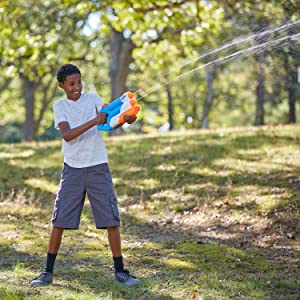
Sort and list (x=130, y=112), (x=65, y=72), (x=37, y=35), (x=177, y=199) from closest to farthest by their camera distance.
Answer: (x=130, y=112)
(x=65, y=72)
(x=177, y=199)
(x=37, y=35)

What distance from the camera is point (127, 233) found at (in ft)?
23.0

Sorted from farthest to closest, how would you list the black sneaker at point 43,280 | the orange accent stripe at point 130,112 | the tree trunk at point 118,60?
1. the tree trunk at point 118,60
2. the black sneaker at point 43,280
3. the orange accent stripe at point 130,112

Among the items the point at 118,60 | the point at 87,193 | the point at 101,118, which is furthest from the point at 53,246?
the point at 118,60

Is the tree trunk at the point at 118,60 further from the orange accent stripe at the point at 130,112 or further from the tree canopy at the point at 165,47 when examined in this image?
the orange accent stripe at the point at 130,112

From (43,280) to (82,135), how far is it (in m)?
1.14

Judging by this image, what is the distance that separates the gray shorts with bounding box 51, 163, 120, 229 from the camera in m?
4.63

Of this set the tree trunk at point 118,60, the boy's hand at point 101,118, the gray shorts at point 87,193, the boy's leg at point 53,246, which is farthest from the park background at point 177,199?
the tree trunk at point 118,60

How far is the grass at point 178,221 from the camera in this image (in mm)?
4641

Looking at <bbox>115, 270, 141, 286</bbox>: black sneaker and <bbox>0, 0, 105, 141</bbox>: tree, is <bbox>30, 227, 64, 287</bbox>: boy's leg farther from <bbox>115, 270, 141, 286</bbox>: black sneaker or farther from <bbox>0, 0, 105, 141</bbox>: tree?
<bbox>0, 0, 105, 141</bbox>: tree

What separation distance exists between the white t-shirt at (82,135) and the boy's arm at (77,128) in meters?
0.06

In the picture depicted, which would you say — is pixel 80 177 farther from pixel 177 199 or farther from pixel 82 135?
pixel 177 199

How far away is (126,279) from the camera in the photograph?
15.2 feet

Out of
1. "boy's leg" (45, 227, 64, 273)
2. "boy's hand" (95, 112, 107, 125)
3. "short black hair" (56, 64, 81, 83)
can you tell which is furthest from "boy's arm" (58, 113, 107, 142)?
"boy's leg" (45, 227, 64, 273)

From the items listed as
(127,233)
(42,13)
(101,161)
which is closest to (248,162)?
(127,233)
